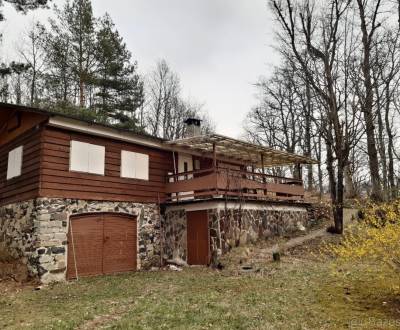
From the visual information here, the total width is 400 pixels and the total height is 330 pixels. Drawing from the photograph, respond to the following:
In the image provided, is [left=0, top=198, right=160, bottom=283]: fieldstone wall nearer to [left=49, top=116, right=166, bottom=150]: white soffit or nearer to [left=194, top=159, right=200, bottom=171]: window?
[left=49, top=116, right=166, bottom=150]: white soffit

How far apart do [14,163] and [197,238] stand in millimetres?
8149

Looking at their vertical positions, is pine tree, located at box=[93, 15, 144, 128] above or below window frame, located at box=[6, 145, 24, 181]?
above

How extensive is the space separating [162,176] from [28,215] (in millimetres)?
6067

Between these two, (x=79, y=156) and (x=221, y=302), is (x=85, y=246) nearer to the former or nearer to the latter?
(x=79, y=156)

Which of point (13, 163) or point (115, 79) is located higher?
point (115, 79)

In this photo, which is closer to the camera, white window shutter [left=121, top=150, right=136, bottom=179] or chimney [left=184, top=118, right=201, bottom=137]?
white window shutter [left=121, top=150, right=136, bottom=179]

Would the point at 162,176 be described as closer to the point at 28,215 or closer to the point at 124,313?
the point at 28,215

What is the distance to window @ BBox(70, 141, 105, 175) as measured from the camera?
13.9m

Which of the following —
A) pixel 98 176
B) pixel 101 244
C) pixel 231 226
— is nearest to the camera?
pixel 101 244

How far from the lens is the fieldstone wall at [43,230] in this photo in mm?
12477

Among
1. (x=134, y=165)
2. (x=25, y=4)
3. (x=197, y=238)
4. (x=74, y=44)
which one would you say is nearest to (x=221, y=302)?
(x=197, y=238)

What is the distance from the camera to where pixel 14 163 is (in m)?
15.0

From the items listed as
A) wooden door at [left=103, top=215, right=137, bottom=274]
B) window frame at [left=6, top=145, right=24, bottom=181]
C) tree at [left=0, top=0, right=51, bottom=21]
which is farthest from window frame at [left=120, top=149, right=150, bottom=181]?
tree at [left=0, top=0, right=51, bottom=21]

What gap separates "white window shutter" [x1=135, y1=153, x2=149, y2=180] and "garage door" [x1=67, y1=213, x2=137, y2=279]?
1921 mm
